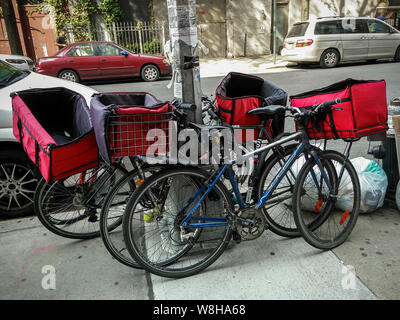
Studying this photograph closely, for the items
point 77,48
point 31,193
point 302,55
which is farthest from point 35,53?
point 31,193

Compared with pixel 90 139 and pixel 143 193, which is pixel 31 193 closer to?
pixel 90 139

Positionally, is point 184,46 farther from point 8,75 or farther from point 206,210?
point 8,75

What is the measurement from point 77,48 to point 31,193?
917 cm

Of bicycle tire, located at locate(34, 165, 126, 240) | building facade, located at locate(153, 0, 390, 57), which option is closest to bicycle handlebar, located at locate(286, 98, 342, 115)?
bicycle tire, located at locate(34, 165, 126, 240)

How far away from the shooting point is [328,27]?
12633mm

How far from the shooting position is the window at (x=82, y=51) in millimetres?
11508

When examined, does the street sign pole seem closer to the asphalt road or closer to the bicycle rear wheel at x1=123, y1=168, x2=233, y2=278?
the bicycle rear wheel at x1=123, y1=168, x2=233, y2=278

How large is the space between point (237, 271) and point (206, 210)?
52cm

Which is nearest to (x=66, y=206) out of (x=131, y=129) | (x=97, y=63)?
(x=131, y=129)

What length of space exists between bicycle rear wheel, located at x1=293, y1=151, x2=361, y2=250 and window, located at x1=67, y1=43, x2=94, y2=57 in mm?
10329

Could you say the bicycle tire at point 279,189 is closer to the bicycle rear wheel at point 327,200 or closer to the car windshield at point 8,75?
the bicycle rear wheel at point 327,200

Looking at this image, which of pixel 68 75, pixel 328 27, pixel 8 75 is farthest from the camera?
pixel 328 27

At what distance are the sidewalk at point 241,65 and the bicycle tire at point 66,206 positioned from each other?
10.6m

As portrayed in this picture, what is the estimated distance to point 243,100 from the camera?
2.84m
